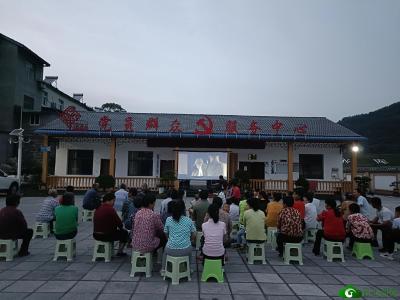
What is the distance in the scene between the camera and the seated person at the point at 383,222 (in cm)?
673

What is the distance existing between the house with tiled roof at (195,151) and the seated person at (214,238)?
1335cm

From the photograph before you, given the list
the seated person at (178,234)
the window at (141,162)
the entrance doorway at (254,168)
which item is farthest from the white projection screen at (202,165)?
the seated person at (178,234)

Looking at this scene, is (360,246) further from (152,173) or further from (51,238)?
(152,173)

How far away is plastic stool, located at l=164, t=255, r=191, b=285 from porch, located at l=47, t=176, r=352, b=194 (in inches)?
542

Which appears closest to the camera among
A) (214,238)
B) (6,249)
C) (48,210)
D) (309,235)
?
(214,238)

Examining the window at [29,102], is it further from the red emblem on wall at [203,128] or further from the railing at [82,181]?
the red emblem on wall at [203,128]

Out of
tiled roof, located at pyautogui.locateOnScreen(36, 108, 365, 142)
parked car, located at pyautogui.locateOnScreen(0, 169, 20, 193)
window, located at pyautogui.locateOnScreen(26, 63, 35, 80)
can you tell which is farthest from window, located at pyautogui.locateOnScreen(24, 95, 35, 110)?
parked car, located at pyautogui.locateOnScreen(0, 169, 20, 193)

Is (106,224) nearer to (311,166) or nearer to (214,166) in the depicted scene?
(214,166)

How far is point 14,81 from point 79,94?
37.3 ft

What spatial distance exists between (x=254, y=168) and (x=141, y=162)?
7.31 m

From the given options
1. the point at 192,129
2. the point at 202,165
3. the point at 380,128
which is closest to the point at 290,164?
the point at 202,165

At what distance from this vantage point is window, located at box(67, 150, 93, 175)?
20203 mm
